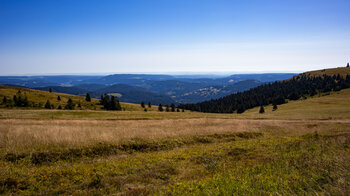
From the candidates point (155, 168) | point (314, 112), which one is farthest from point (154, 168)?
A: point (314, 112)

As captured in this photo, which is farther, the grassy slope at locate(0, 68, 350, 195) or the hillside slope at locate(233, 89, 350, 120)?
the hillside slope at locate(233, 89, 350, 120)

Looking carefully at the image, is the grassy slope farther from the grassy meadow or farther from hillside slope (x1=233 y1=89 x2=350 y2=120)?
hillside slope (x1=233 y1=89 x2=350 y2=120)

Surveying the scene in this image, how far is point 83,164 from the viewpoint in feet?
25.9

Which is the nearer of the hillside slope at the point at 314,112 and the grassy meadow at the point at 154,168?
the grassy meadow at the point at 154,168

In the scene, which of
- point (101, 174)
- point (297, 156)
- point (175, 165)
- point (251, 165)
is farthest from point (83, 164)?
point (297, 156)

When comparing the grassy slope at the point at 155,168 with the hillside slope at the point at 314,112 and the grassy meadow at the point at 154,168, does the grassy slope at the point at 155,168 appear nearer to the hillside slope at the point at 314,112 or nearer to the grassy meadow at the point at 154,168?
the grassy meadow at the point at 154,168

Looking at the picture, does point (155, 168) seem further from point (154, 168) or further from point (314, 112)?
point (314, 112)

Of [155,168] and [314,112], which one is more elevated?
[155,168]

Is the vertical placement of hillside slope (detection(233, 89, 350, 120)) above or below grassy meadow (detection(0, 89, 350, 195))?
below

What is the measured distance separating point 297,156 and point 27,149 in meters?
12.7

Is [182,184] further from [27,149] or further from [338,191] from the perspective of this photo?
[27,149]

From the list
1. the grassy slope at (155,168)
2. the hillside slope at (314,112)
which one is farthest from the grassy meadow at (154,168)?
the hillside slope at (314,112)

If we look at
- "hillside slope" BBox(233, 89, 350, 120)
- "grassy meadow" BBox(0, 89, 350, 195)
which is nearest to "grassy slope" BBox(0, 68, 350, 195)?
"grassy meadow" BBox(0, 89, 350, 195)

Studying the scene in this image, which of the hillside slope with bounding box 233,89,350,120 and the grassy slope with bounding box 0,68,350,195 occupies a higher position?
the grassy slope with bounding box 0,68,350,195
